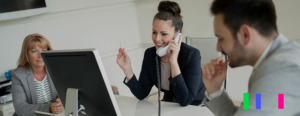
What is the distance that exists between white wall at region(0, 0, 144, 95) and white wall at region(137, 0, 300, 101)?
0.32m

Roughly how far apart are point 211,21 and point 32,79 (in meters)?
2.11

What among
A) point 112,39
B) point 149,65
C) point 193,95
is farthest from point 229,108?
point 112,39

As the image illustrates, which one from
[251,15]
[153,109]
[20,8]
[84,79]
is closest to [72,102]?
[84,79]

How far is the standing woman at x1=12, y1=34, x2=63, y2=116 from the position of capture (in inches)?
92.4

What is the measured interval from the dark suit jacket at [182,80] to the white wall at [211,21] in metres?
1.23

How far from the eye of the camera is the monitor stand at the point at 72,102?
5.04 feet

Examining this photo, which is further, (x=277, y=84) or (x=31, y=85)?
(x=31, y=85)

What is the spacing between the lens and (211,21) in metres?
3.69

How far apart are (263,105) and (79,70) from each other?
2.63 ft

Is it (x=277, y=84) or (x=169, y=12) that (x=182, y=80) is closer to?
(x=169, y=12)

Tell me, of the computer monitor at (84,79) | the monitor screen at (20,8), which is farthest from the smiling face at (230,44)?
the monitor screen at (20,8)

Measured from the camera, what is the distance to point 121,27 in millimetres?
4234

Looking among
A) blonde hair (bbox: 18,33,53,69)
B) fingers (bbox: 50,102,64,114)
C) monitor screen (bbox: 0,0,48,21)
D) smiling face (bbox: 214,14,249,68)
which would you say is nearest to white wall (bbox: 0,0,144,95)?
monitor screen (bbox: 0,0,48,21)

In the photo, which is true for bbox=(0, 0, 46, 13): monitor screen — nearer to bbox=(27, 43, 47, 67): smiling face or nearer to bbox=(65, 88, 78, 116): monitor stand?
bbox=(27, 43, 47, 67): smiling face
